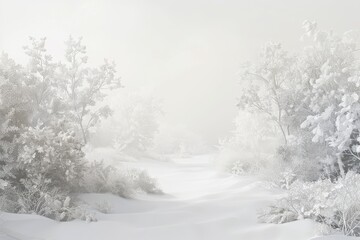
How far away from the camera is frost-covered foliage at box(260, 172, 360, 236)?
827cm

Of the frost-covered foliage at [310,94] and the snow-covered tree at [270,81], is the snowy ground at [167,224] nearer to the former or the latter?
the frost-covered foliage at [310,94]

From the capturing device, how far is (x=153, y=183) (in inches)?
595

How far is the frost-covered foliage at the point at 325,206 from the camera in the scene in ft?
27.1

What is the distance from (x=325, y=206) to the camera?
838cm

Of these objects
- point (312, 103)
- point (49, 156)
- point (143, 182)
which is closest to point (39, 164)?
point (49, 156)

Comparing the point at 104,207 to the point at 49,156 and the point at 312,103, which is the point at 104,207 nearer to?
the point at 49,156

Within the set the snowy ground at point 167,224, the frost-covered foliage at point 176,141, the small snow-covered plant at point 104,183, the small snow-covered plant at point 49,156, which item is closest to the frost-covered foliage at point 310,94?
the snowy ground at point 167,224

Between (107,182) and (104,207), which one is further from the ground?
(107,182)

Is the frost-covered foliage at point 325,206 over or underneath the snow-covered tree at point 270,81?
underneath

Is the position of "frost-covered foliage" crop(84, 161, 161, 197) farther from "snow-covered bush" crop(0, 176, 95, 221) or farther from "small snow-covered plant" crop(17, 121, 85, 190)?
"snow-covered bush" crop(0, 176, 95, 221)

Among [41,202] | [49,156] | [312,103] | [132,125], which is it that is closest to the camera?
[41,202]

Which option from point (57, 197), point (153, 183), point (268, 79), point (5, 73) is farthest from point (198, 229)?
point (268, 79)

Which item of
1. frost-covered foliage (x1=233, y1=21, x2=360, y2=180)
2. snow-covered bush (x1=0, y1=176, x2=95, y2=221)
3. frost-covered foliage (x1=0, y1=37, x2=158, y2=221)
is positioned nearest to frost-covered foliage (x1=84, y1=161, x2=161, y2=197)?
frost-covered foliage (x1=0, y1=37, x2=158, y2=221)

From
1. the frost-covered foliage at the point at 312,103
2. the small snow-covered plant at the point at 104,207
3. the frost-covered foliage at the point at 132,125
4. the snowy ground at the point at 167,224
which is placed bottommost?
the snowy ground at the point at 167,224
